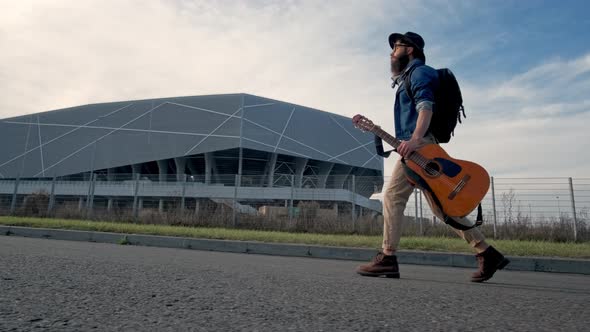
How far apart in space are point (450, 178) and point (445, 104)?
2.11 feet

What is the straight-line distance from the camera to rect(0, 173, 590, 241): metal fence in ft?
33.2

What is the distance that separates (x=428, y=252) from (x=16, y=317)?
568cm

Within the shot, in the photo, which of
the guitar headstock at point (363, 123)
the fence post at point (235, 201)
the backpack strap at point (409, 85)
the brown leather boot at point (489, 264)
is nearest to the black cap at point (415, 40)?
the backpack strap at point (409, 85)

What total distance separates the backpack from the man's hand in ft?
0.84

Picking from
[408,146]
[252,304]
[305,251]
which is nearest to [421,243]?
[305,251]

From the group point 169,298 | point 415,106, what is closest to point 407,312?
point 169,298

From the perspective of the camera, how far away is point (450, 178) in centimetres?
344

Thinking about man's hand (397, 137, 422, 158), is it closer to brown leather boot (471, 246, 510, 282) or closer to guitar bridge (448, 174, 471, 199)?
guitar bridge (448, 174, 471, 199)

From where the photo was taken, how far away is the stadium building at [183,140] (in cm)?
4125

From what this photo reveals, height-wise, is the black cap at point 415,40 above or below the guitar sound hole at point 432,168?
above

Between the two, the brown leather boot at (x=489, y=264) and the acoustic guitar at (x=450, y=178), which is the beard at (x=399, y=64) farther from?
the brown leather boot at (x=489, y=264)

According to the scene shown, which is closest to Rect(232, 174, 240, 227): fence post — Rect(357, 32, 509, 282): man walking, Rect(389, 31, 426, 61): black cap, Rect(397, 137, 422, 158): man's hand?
Rect(357, 32, 509, 282): man walking

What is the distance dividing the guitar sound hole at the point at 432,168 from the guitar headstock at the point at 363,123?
58 centimetres

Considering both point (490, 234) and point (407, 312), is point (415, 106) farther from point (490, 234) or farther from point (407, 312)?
point (490, 234)
